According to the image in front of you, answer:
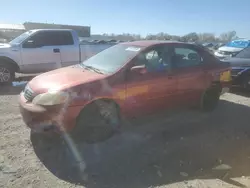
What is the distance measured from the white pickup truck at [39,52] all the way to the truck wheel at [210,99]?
215 inches

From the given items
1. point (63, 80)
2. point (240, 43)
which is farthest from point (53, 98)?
point (240, 43)

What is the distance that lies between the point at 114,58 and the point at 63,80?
3.72 ft

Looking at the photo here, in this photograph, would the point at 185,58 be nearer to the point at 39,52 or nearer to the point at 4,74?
the point at 39,52

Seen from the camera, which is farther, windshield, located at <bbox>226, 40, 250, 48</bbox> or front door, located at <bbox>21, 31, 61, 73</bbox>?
windshield, located at <bbox>226, 40, 250, 48</bbox>

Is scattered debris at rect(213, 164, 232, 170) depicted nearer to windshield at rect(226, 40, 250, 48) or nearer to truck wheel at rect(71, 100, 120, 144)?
truck wheel at rect(71, 100, 120, 144)

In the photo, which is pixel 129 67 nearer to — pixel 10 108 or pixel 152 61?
pixel 152 61

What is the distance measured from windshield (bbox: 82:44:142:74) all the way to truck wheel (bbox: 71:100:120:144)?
0.62m

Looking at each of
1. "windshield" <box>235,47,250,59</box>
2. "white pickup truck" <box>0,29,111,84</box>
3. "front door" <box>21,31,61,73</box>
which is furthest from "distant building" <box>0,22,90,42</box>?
"windshield" <box>235,47,250,59</box>

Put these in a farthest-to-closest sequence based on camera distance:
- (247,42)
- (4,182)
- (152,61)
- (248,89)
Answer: (247,42) < (248,89) < (152,61) < (4,182)

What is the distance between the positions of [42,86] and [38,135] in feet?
3.00

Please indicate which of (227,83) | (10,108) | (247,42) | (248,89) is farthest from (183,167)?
(247,42)

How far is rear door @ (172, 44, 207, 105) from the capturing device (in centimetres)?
491

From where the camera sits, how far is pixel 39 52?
344 inches

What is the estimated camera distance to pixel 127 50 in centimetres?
479
